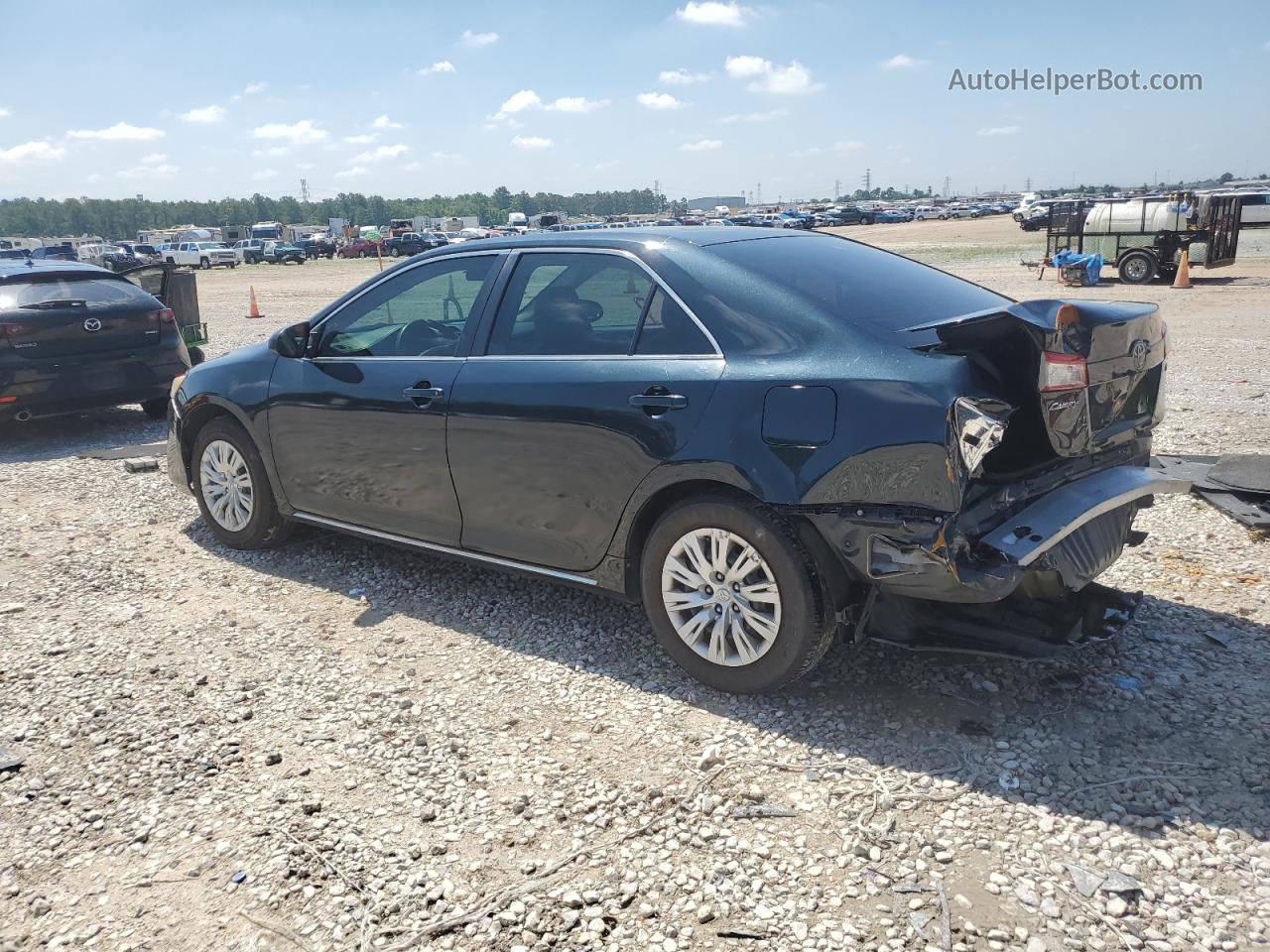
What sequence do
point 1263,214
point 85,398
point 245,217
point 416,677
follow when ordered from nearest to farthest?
1. point 416,677
2. point 85,398
3. point 1263,214
4. point 245,217

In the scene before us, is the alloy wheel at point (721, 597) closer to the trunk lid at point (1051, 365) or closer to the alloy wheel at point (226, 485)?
the trunk lid at point (1051, 365)

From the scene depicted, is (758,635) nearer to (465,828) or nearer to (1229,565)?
(465,828)

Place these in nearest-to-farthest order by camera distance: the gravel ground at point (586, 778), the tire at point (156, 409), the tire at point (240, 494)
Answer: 1. the gravel ground at point (586, 778)
2. the tire at point (240, 494)
3. the tire at point (156, 409)

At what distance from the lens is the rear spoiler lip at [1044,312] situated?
11.3ft

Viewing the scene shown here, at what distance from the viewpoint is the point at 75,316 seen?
875 centimetres

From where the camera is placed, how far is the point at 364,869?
3.01 metres

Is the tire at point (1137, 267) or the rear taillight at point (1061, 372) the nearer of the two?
the rear taillight at point (1061, 372)

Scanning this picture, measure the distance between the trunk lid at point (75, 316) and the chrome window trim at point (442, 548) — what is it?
4.46 meters

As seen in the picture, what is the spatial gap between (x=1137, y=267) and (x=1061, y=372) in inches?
834

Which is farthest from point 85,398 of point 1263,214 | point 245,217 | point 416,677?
point 245,217

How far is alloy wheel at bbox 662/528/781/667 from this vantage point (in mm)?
3740

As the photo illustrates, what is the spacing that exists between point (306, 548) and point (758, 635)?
3.16 metres

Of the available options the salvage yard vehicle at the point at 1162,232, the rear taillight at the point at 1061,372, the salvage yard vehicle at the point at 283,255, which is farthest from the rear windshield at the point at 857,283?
the salvage yard vehicle at the point at 283,255

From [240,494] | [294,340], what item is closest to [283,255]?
[240,494]
